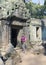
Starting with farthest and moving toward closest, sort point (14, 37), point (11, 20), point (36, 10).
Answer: point (36, 10)
point (14, 37)
point (11, 20)

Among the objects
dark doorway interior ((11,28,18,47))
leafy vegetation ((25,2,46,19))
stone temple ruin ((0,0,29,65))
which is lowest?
leafy vegetation ((25,2,46,19))

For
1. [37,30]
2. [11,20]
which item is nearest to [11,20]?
[11,20]

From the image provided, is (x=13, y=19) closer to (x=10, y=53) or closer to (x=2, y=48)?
(x=2, y=48)

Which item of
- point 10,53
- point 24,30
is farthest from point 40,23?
point 10,53

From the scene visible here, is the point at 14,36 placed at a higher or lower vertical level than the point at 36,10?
higher

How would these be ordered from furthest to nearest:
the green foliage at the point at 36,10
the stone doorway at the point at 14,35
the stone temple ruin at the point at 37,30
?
the green foliage at the point at 36,10, the stone temple ruin at the point at 37,30, the stone doorway at the point at 14,35

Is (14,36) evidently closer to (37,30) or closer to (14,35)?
(14,35)

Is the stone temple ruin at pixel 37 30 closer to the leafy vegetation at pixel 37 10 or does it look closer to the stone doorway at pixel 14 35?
the stone doorway at pixel 14 35

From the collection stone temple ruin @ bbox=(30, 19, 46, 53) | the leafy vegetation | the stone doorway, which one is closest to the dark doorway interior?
the stone doorway

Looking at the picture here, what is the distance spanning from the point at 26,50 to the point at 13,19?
2.26 metres

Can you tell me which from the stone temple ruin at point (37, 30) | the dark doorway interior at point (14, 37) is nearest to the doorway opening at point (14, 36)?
the dark doorway interior at point (14, 37)

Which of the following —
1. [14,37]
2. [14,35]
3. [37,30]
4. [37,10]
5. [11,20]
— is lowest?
[37,10]

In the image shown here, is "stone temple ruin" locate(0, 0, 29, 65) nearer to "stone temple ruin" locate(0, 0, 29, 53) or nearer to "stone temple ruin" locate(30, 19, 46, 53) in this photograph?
"stone temple ruin" locate(0, 0, 29, 53)

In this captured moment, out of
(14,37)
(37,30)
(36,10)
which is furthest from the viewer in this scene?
(36,10)
